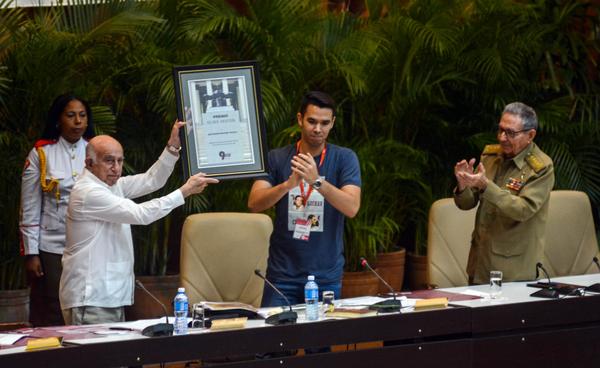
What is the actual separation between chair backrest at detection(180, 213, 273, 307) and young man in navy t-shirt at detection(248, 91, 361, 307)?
0.32 metres

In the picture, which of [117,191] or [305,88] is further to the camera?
[305,88]

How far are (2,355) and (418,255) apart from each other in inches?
184

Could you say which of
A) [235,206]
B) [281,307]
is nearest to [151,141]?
[235,206]

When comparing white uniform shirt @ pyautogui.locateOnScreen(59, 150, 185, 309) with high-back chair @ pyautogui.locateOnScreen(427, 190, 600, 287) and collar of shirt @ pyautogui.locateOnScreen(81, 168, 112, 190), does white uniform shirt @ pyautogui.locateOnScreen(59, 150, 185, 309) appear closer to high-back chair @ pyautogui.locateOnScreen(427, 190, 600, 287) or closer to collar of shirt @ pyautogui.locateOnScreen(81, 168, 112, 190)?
collar of shirt @ pyautogui.locateOnScreen(81, 168, 112, 190)

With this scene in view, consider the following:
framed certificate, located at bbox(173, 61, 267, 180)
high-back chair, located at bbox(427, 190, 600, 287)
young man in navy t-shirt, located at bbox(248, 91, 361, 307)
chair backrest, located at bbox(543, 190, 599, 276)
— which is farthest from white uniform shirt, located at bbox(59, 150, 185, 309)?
chair backrest, located at bbox(543, 190, 599, 276)

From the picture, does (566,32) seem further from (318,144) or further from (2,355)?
(2,355)

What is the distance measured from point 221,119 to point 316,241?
Answer: 2.65 ft

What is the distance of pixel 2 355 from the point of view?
3.75 metres

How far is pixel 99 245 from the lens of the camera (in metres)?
4.72

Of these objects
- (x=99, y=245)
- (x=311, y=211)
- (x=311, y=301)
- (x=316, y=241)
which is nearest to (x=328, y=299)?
(x=311, y=301)

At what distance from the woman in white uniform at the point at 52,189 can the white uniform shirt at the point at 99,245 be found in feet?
3.17

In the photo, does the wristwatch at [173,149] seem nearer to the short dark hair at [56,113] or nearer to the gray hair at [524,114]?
the short dark hair at [56,113]

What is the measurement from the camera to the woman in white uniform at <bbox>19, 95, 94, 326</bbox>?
18.9 feet

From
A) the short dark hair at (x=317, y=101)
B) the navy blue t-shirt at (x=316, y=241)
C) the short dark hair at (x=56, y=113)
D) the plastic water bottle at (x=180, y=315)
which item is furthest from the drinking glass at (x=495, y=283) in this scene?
the short dark hair at (x=56, y=113)
